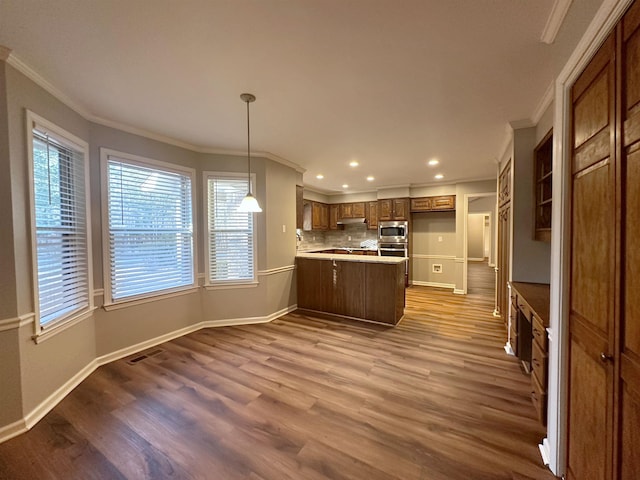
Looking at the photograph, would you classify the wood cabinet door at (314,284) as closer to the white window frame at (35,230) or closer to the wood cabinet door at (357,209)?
the white window frame at (35,230)

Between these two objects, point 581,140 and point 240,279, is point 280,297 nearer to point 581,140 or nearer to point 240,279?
point 240,279

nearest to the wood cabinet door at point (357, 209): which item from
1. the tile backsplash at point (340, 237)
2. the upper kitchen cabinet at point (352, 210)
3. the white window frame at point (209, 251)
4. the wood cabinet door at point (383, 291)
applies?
the upper kitchen cabinet at point (352, 210)

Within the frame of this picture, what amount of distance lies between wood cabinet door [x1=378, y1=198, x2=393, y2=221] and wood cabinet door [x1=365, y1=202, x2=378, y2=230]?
16 centimetres

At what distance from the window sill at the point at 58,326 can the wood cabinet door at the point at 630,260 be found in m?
3.38

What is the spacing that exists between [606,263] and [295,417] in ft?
6.64

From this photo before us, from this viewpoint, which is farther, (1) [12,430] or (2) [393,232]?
(2) [393,232]

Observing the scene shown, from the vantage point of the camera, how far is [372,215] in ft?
22.8

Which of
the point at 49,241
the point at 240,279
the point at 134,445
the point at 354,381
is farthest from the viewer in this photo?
the point at 240,279

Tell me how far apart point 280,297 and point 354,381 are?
85.9 inches

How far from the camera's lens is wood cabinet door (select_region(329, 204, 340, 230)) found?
7590 millimetres

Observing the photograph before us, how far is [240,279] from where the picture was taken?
3.89 m

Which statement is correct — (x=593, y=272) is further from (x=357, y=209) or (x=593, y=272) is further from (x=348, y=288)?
(x=357, y=209)

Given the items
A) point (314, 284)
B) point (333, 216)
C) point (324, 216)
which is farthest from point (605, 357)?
point (333, 216)

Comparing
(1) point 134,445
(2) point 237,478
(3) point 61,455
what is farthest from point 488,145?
(3) point 61,455
